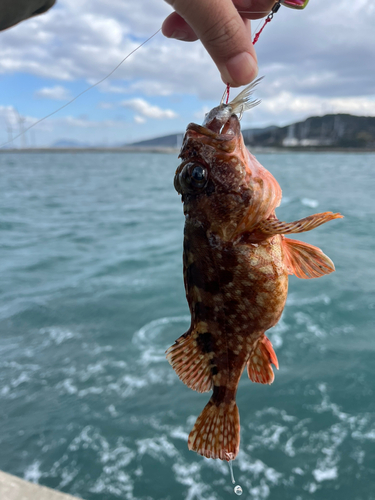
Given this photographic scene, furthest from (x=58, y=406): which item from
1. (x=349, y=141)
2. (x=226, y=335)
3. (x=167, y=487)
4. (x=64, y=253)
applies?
(x=349, y=141)

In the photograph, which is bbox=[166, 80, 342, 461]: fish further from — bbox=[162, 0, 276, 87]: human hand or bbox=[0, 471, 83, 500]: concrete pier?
bbox=[0, 471, 83, 500]: concrete pier

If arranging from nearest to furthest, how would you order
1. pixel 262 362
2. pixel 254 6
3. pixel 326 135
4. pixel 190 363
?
1. pixel 190 363
2. pixel 262 362
3. pixel 254 6
4. pixel 326 135

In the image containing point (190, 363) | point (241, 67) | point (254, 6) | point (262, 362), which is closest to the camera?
point (241, 67)

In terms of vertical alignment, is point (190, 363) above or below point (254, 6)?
below

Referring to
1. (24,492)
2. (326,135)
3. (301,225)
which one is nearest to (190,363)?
(301,225)

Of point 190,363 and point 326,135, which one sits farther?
point 326,135

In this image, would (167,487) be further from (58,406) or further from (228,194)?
(228,194)

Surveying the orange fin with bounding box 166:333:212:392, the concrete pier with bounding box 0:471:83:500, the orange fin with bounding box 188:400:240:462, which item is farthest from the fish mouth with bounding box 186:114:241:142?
the concrete pier with bounding box 0:471:83:500

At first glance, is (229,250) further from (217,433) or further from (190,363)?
(217,433)
